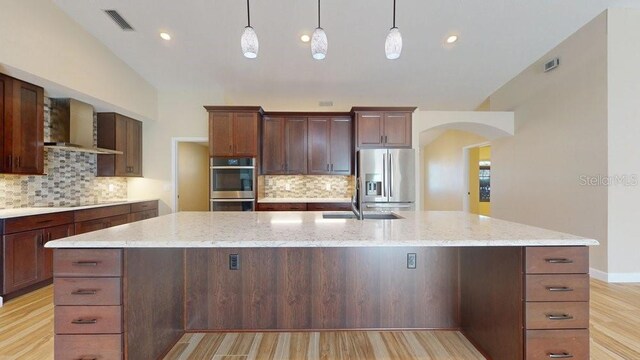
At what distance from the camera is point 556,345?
147cm

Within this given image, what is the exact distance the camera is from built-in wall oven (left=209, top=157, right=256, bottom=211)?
425 centimetres

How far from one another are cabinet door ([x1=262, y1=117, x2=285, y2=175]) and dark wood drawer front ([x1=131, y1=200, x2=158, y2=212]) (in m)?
2.07

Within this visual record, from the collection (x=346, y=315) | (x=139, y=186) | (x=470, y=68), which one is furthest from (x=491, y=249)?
(x=139, y=186)

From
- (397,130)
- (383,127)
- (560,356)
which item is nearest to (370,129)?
(383,127)

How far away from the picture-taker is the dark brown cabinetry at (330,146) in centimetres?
467

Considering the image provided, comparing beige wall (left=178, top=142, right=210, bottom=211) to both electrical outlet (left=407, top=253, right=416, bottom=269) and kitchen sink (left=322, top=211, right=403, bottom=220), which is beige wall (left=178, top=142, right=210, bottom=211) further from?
electrical outlet (left=407, top=253, right=416, bottom=269)

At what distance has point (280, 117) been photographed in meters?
4.68

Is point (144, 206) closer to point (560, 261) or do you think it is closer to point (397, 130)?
point (397, 130)

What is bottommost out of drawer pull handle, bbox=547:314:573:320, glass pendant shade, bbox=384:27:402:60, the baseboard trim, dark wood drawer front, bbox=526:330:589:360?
the baseboard trim

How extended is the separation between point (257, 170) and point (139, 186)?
2.38 metres

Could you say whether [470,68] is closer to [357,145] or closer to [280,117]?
[357,145]

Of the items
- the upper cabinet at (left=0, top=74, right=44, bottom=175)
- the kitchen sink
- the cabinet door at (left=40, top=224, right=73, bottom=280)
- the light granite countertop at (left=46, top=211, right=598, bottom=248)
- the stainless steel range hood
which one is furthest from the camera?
the stainless steel range hood

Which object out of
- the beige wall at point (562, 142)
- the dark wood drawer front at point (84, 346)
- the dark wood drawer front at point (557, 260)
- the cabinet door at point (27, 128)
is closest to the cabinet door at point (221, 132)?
the cabinet door at point (27, 128)

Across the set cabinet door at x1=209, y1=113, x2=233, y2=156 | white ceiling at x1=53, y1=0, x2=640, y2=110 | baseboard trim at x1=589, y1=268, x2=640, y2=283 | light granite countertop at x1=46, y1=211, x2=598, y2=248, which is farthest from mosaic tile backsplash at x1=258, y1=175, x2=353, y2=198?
baseboard trim at x1=589, y1=268, x2=640, y2=283
